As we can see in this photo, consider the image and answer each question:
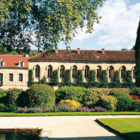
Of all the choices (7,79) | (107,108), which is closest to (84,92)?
(107,108)

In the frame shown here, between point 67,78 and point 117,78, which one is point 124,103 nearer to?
point 67,78

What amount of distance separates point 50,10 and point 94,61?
30.1m

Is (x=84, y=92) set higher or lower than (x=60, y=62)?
lower

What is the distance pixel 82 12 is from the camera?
13.7 metres

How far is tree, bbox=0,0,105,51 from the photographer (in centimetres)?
1228

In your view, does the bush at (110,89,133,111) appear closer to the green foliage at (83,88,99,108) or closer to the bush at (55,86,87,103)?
the green foliage at (83,88,99,108)

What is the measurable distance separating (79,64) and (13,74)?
14.9 meters

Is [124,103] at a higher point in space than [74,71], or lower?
lower

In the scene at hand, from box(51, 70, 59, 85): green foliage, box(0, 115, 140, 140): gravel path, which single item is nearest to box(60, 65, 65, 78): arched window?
box(51, 70, 59, 85): green foliage

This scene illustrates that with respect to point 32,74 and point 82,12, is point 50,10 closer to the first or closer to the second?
point 82,12

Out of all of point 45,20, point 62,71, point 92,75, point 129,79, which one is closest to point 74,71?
point 62,71

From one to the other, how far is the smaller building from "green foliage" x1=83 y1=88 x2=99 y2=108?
27.0 meters

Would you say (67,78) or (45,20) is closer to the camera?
(45,20)

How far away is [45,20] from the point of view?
1271 centimetres
